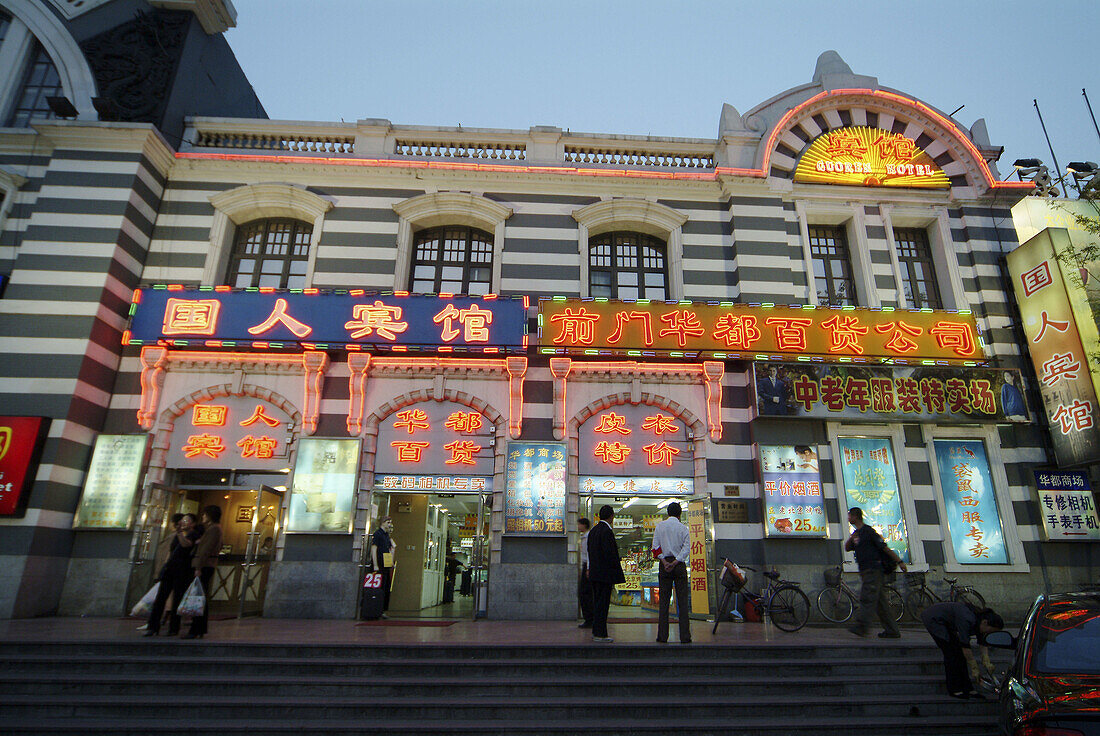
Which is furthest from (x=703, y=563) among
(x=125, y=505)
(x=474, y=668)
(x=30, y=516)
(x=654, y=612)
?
(x=30, y=516)

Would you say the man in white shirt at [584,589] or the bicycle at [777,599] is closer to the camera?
the bicycle at [777,599]

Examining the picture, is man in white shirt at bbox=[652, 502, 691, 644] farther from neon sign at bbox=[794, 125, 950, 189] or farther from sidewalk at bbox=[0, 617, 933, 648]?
neon sign at bbox=[794, 125, 950, 189]

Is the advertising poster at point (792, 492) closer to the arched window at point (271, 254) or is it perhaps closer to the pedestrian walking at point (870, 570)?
the pedestrian walking at point (870, 570)

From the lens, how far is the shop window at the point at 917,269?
50.5 ft

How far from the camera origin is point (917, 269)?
621 inches

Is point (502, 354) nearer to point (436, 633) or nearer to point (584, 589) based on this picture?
point (584, 589)

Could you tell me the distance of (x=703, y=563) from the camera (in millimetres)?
12453

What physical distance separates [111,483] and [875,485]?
53.2 ft

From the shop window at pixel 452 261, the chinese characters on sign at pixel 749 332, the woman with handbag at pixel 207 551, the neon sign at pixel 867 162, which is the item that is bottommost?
the woman with handbag at pixel 207 551

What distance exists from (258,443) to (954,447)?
15.5m

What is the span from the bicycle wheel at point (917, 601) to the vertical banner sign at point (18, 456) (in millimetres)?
17251

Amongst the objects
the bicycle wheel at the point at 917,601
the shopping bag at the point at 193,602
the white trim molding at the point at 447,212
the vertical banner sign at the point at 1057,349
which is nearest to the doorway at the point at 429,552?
the shopping bag at the point at 193,602

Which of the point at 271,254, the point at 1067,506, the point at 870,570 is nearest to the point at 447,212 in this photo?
the point at 271,254

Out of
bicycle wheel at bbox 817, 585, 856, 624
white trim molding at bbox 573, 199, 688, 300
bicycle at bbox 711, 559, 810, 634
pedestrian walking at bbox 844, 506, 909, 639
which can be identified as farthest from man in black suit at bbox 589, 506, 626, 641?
white trim molding at bbox 573, 199, 688, 300
